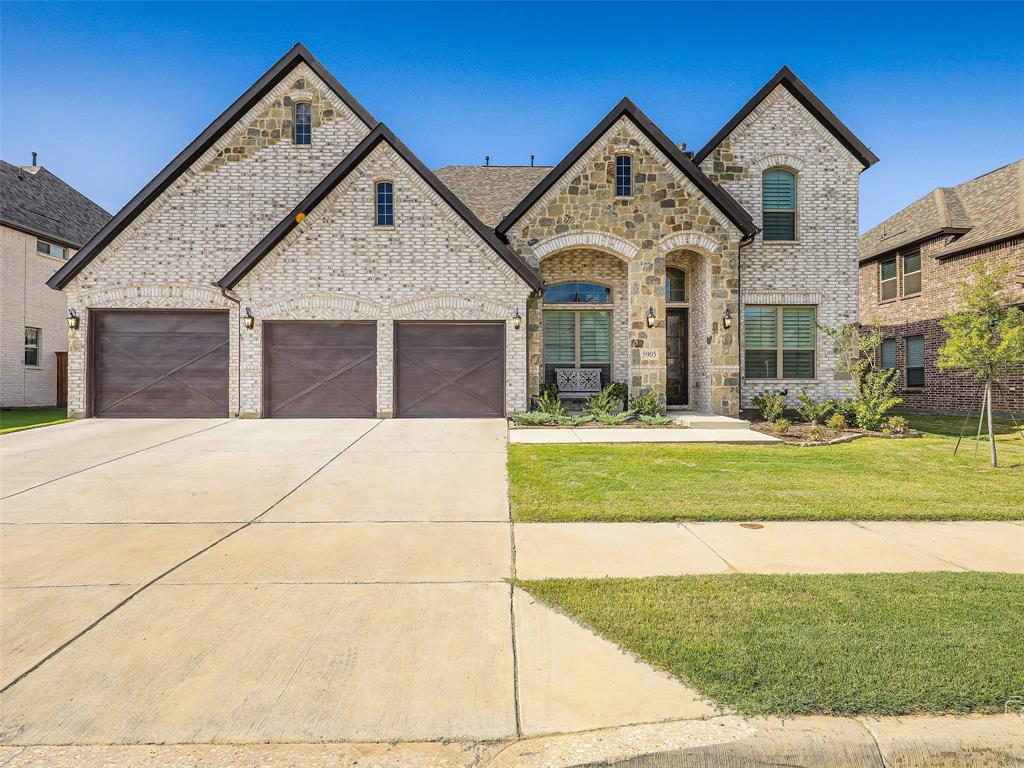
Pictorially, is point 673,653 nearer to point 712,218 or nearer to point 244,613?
point 244,613

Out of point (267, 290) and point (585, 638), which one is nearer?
point (585, 638)

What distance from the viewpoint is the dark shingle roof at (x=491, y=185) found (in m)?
17.0

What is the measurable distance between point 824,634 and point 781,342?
46.2ft

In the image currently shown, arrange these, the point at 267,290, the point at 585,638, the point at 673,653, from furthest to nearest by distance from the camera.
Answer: the point at 267,290, the point at 585,638, the point at 673,653

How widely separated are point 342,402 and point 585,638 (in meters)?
12.1

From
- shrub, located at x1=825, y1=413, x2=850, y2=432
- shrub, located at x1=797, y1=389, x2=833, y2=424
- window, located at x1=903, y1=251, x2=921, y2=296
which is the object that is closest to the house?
shrub, located at x1=797, y1=389, x2=833, y2=424

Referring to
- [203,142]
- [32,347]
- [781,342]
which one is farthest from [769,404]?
[32,347]

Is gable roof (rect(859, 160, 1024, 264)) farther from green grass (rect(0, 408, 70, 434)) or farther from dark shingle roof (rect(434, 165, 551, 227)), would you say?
green grass (rect(0, 408, 70, 434))

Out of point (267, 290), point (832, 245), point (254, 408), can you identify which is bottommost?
point (254, 408)

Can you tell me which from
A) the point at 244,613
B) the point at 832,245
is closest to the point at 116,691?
the point at 244,613

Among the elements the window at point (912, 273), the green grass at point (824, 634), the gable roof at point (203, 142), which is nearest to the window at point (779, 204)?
the window at point (912, 273)

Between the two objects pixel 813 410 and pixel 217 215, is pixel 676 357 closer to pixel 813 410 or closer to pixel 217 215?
pixel 813 410

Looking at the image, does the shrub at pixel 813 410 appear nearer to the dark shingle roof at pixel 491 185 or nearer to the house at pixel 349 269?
the house at pixel 349 269

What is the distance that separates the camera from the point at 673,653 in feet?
9.51
